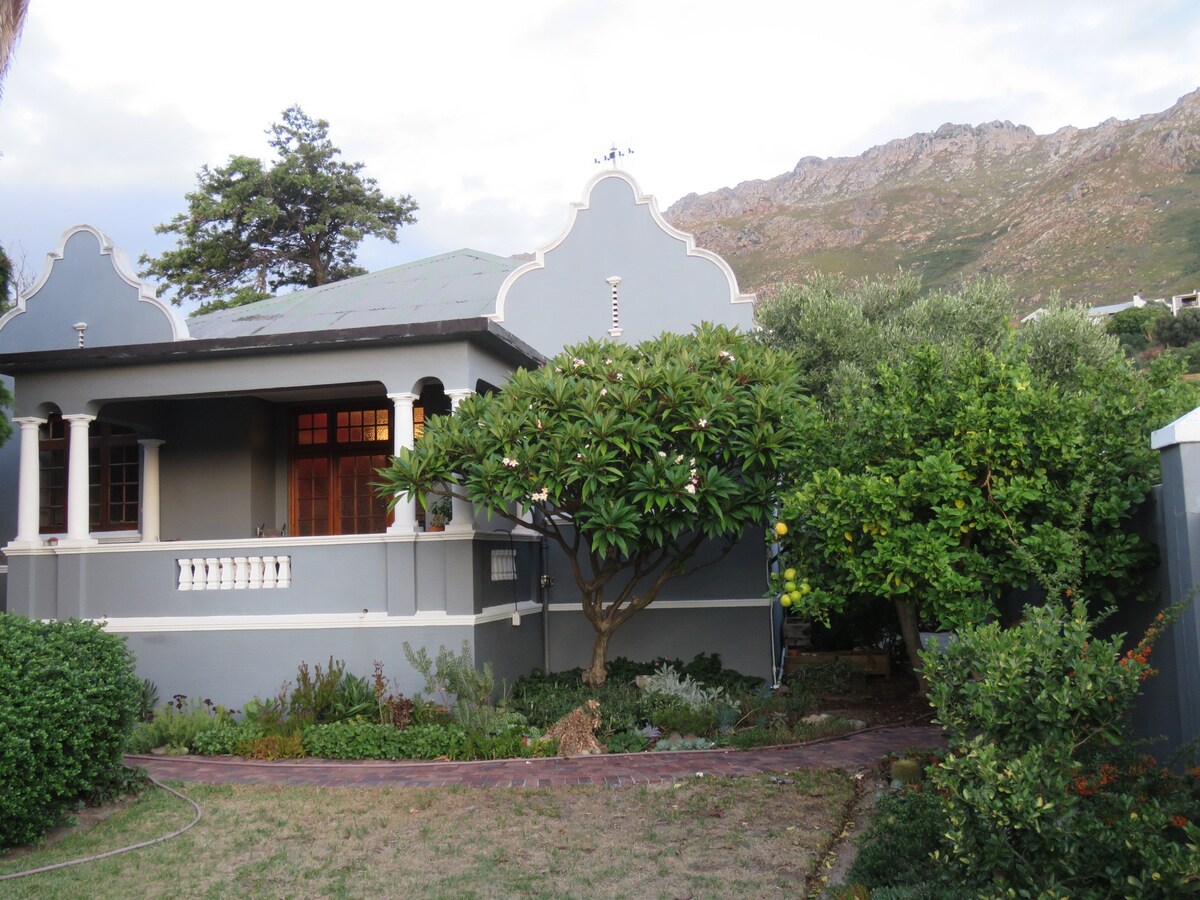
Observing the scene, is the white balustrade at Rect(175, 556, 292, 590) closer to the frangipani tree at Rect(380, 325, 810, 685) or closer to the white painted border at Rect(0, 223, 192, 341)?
the frangipani tree at Rect(380, 325, 810, 685)

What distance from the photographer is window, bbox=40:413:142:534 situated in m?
14.5

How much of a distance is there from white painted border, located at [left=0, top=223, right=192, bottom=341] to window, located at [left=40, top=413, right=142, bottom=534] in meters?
1.83

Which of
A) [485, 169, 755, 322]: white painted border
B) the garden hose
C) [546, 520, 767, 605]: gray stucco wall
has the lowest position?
the garden hose

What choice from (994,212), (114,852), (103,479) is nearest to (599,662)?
(114,852)

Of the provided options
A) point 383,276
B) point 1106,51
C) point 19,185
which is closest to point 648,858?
point 383,276

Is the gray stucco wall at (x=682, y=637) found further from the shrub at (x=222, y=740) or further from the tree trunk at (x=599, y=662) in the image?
the shrub at (x=222, y=740)

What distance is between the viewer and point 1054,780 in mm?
4223

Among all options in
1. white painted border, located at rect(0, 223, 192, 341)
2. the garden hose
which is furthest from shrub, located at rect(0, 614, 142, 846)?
white painted border, located at rect(0, 223, 192, 341)

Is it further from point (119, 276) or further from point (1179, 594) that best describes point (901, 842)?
point (119, 276)

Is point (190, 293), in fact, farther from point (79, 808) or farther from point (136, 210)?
point (79, 808)

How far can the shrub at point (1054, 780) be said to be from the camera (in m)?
4.15

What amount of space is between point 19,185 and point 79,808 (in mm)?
18100

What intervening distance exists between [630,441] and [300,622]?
4.03 metres

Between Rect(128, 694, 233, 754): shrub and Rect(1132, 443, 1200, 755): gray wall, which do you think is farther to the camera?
Rect(128, 694, 233, 754): shrub
